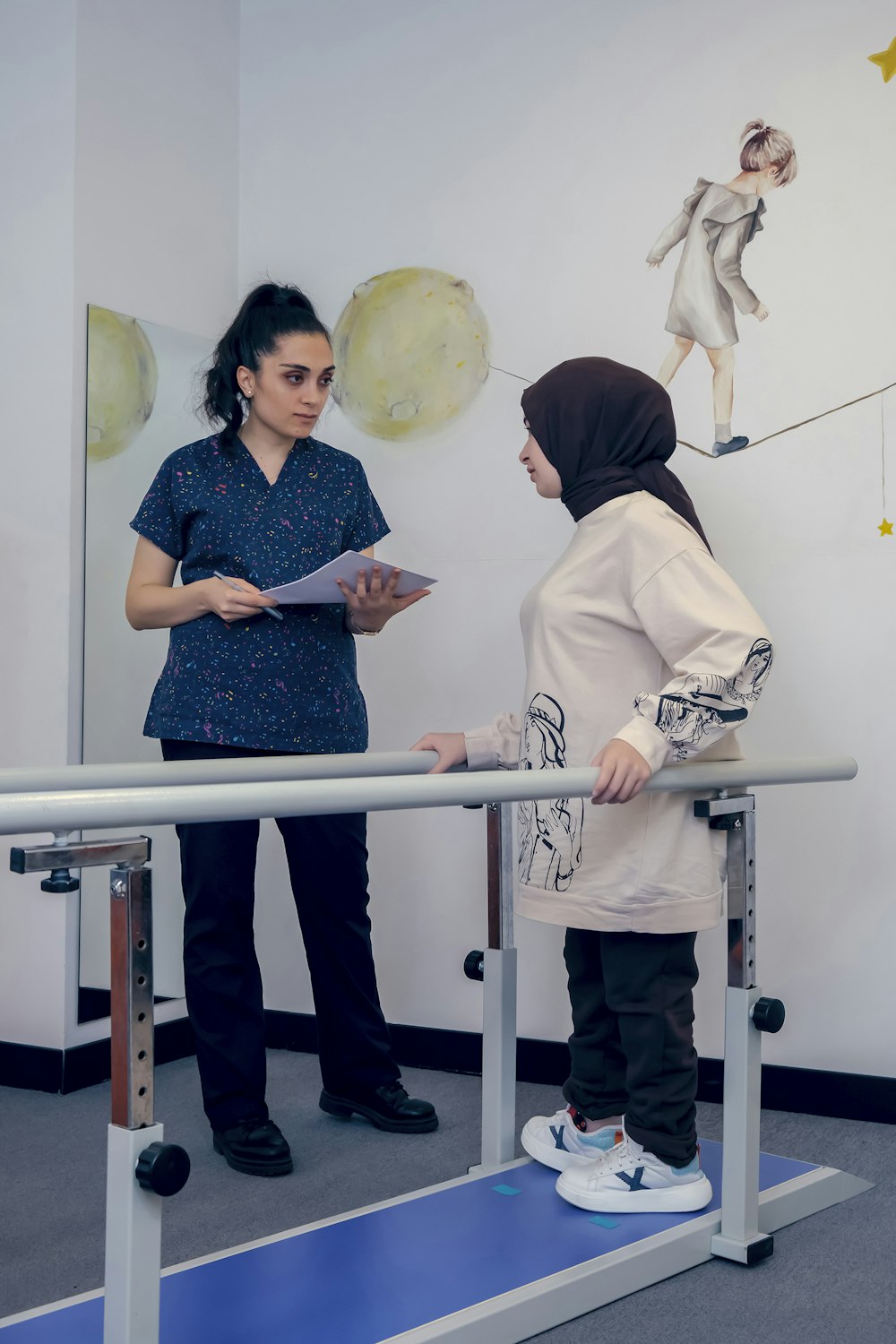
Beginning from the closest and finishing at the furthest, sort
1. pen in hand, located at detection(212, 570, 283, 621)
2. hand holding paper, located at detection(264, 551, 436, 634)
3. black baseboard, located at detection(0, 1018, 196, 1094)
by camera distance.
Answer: hand holding paper, located at detection(264, 551, 436, 634) → pen in hand, located at detection(212, 570, 283, 621) → black baseboard, located at detection(0, 1018, 196, 1094)

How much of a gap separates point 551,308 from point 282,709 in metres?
1.13

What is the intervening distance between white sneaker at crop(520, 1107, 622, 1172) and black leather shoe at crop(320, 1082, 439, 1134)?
1.20 ft

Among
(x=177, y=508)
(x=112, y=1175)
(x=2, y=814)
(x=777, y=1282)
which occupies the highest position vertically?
(x=177, y=508)

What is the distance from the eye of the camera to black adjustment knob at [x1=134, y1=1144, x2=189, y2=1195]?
125 cm

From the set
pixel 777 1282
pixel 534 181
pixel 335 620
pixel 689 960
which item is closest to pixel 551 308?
pixel 534 181

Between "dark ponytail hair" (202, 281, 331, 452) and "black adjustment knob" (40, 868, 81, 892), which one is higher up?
"dark ponytail hair" (202, 281, 331, 452)

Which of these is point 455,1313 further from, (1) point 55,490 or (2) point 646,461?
(1) point 55,490

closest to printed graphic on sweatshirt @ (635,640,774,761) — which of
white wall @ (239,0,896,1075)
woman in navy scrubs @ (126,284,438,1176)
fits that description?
woman in navy scrubs @ (126,284,438,1176)

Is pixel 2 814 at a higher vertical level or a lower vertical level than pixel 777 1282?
higher

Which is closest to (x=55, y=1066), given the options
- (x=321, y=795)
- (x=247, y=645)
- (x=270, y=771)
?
(x=247, y=645)

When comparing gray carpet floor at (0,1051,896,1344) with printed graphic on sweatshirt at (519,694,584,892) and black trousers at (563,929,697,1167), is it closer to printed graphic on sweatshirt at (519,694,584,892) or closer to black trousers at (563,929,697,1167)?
black trousers at (563,929,697,1167)

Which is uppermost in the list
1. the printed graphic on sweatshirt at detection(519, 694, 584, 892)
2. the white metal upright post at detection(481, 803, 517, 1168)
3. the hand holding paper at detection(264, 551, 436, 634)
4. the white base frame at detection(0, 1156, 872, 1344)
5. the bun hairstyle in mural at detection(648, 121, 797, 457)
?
the bun hairstyle in mural at detection(648, 121, 797, 457)

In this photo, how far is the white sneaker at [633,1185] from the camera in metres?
1.89

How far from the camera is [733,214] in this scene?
2.66 metres
